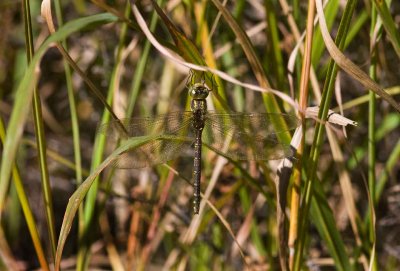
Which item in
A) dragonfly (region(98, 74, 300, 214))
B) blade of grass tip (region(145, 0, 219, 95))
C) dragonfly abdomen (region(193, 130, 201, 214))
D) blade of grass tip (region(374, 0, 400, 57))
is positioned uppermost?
blade of grass tip (region(374, 0, 400, 57))

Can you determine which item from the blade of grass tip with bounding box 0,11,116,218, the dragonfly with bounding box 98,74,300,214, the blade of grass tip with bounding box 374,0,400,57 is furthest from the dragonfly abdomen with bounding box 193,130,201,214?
the blade of grass tip with bounding box 0,11,116,218

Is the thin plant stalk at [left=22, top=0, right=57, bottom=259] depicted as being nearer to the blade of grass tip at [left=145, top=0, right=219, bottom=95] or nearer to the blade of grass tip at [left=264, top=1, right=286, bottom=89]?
the blade of grass tip at [left=145, top=0, right=219, bottom=95]

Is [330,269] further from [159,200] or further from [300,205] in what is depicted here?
[300,205]

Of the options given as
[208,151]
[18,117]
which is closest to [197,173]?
[208,151]

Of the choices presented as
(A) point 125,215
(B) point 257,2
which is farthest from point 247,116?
(A) point 125,215

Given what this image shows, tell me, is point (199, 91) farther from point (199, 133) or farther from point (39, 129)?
point (39, 129)

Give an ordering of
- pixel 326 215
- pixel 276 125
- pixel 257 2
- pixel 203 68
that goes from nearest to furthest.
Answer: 1. pixel 203 68
2. pixel 276 125
3. pixel 326 215
4. pixel 257 2

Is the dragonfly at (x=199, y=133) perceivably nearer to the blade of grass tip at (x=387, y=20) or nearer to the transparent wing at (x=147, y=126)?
the transparent wing at (x=147, y=126)
